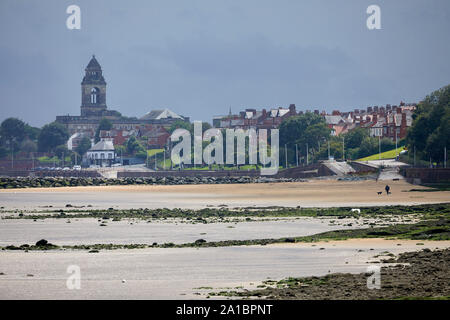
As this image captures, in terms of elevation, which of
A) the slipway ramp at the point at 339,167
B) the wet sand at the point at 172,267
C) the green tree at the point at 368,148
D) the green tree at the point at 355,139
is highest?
the green tree at the point at 355,139

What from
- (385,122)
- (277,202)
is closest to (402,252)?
(277,202)

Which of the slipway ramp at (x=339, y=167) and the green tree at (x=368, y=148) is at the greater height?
the green tree at (x=368, y=148)

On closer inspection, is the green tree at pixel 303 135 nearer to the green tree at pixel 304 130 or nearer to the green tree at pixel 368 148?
the green tree at pixel 304 130

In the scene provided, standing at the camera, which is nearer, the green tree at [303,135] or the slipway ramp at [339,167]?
the slipway ramp at [339,167]

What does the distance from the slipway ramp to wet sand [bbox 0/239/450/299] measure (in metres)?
86.4

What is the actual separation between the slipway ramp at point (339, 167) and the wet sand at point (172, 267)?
283 ft

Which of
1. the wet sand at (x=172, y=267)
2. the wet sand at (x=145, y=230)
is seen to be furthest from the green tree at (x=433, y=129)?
the wet sand at (x=172, y=267)

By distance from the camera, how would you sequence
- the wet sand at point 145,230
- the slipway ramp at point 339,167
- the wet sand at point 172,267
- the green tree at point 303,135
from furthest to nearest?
the green tree at point 303,135 → the slipway ramp at point 339,167 → the wet sand at point 145,230 → the wet sand at point 172,267

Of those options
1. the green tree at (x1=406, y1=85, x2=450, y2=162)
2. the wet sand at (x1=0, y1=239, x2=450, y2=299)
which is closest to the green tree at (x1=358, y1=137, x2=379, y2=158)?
the green tree at (x1=406, y1=85, x2=450, y2=162)

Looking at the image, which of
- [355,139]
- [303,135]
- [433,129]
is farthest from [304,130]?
[433,129]

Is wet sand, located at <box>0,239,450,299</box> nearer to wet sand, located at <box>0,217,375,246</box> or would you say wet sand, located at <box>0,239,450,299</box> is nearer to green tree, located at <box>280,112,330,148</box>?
wet sand, located at <box>0,217,375,246</box>

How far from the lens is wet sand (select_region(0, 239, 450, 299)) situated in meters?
24.2

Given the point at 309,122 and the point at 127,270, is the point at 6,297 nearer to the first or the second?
the point at 127,270

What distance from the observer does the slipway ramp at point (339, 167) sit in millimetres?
121438
